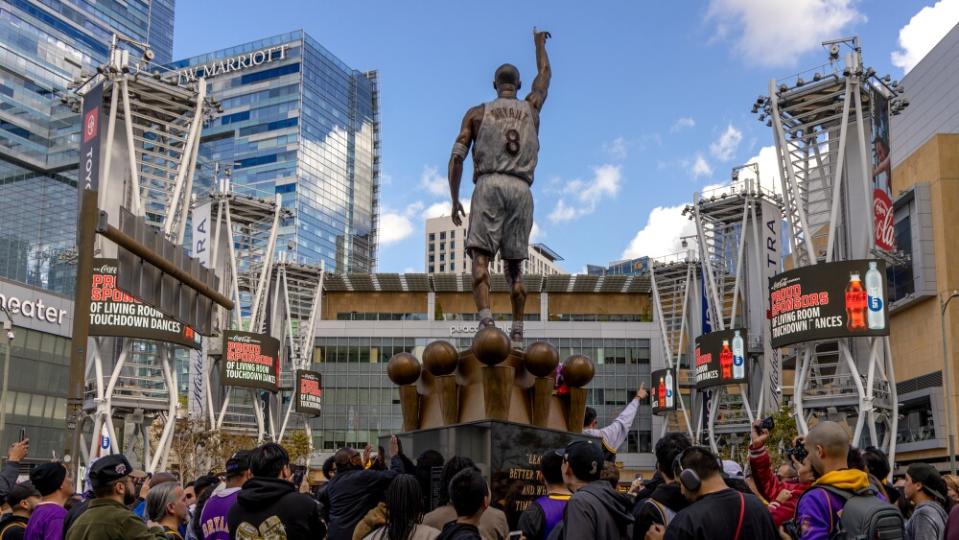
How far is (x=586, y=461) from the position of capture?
6.34 m

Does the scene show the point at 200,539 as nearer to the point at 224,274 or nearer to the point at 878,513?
the point at 878,513

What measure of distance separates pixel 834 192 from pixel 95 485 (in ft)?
125

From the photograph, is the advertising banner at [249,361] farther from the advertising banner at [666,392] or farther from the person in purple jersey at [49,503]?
the person in purple jersey at [49,503]

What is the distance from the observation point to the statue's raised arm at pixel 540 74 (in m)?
12.1

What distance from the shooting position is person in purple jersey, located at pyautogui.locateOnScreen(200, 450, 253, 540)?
752 centimetres

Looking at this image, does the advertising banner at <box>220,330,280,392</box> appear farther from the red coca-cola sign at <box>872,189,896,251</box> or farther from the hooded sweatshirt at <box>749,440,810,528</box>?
the hooded sweatshirt at <box>749,440,810,528</box>

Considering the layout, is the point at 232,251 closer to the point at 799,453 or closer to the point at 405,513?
the point at 799,453

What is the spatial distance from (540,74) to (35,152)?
81993mm

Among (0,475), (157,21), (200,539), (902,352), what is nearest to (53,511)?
(200,539)

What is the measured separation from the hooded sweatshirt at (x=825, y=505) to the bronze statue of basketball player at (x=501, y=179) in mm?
5618

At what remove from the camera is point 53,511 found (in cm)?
766

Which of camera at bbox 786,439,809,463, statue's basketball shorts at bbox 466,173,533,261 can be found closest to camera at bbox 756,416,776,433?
camera at bbox 786,439,809,463

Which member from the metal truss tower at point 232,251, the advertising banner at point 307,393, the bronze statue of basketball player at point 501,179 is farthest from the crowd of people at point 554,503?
the advertising banner at point 307,393

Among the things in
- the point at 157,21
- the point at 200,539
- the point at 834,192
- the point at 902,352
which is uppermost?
the point at 157,21
